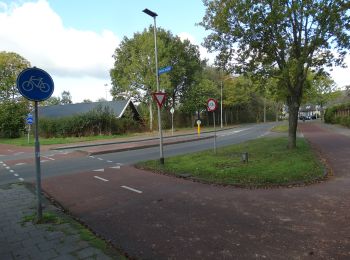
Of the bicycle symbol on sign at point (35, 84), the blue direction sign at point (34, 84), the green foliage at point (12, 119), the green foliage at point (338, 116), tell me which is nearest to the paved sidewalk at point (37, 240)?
the blue direction sign at point (34, 84)

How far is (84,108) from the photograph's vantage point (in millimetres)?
43750

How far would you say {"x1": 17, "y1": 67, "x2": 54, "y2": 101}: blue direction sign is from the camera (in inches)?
199

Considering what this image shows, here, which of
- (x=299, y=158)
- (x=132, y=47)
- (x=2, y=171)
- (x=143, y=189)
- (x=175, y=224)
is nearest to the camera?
(x=175, y=224)

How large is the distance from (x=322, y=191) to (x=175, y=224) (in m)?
4.09

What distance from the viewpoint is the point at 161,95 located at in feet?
38.2

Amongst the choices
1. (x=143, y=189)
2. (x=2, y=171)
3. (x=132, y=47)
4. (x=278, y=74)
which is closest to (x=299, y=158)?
(x=278, y=74)

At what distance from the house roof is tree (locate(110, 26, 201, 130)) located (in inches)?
69.8

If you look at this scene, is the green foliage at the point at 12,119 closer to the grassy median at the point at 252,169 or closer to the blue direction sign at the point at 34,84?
the grassy median at the point at 252,169

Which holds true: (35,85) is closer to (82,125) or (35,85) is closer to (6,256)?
(6,256)

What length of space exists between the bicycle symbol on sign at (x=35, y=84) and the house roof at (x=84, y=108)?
3490cm

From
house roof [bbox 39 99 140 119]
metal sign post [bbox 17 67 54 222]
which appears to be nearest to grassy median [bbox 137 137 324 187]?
metal sign post [bbox 17 67 54 222]

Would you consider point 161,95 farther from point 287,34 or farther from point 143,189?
point 287,34

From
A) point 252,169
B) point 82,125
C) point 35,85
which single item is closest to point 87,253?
point 35,85

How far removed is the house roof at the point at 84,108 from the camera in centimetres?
4156
